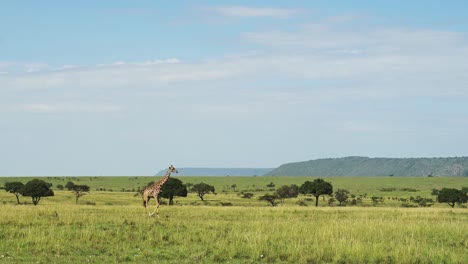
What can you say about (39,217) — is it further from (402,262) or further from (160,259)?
(402,262)

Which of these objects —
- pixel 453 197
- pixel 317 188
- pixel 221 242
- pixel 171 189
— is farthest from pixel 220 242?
pixel 453 197

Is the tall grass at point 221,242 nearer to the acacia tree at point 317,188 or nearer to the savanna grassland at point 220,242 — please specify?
the savanna grassland at point 220,242

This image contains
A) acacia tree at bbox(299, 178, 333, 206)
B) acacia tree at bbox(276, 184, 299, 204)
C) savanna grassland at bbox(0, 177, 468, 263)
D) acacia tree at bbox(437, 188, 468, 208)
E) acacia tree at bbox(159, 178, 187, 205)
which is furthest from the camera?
acacia tree at bbox(276, 184, 299, 204)

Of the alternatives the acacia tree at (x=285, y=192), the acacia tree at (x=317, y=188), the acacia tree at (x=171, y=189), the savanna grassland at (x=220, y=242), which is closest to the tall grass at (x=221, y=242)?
the savanna grassland at (x=220, y=242)

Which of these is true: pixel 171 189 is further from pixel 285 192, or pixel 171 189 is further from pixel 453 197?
pixel 453 197

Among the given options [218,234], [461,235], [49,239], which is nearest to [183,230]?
[218,234]

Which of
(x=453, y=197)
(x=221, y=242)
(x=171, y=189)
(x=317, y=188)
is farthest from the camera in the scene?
(x=453, y=197)

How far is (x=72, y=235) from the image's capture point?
22641 millimetres

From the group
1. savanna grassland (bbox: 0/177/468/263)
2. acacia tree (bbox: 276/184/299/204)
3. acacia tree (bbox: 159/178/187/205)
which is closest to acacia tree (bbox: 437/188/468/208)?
acacia tree (bbox: 276/184/299/204)

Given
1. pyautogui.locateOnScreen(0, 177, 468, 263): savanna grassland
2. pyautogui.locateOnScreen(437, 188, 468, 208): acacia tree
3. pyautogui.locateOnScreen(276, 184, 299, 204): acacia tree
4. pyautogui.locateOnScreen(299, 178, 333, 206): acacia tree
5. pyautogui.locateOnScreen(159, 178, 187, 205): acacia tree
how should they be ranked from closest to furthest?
pyautogui.locateOnScreen(0, 177, 468, 263): savanna grassland → pyautogui.locateOnScreen(159, 178, 187, 205): acacia tree → pyautogui.locateOnScreen(299, 178, 333, 206): acacia tree → pyautogui.locateOnScreen(437, 188, 468, 208): acacia tree → pyautogui.locateOnScreen(276, 184, 299, 204): acacia tree

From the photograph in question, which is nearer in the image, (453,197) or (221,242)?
(221,242)

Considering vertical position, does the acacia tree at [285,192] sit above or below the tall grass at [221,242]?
above

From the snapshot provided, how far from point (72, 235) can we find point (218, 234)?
→ 5385 millimetres

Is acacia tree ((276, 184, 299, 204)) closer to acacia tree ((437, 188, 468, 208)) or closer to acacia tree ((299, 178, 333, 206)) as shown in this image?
acacia tree ((299, 178, 333, 206))
